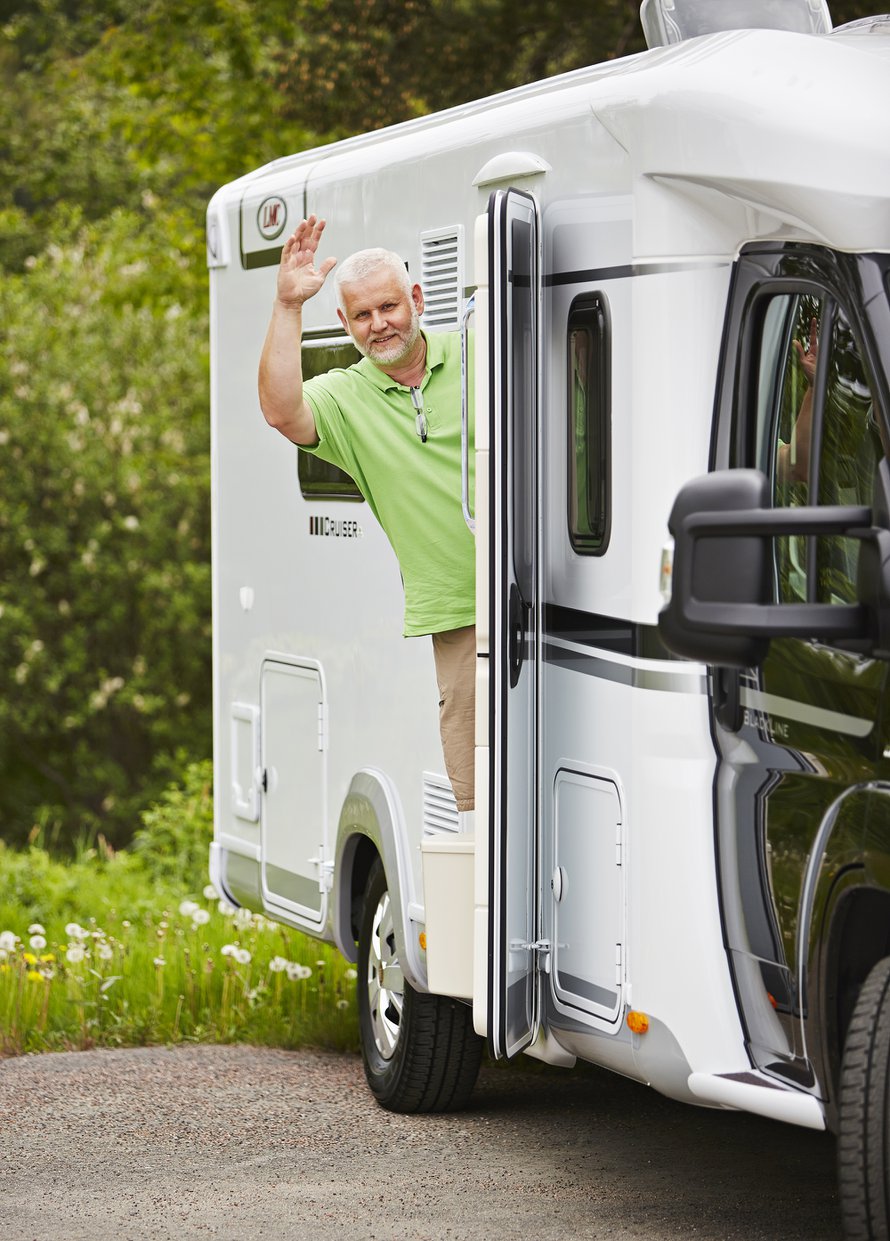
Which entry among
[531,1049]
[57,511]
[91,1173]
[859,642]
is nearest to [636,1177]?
[531,1049]

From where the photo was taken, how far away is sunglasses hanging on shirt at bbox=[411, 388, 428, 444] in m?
5.76

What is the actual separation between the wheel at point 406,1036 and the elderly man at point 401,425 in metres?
0.81

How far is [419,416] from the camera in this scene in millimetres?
5773

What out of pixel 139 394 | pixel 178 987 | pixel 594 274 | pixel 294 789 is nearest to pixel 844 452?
pixel 594 274

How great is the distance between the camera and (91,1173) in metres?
5.72

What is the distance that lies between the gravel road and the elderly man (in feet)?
3.52

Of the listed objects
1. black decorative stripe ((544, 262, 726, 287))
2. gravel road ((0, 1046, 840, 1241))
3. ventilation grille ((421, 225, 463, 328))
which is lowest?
gravel road ((0, 1046, 840, 1241))

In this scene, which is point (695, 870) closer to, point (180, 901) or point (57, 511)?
point (180, 901)

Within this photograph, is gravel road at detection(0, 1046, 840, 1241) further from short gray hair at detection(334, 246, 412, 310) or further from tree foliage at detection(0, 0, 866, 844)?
tree foliage at detection(0, 0, 866, 844)

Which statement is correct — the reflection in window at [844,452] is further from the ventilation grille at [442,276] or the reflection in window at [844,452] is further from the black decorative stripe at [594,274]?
the ventilation grille at [442,276]

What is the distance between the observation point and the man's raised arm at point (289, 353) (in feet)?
18.6

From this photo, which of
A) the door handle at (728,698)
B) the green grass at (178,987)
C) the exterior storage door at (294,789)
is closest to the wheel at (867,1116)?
the door handle at (728,698)

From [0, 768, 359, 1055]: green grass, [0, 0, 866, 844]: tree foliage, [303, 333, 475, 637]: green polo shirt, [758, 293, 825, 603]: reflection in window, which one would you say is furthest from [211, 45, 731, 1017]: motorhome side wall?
[0, 0, 866, 844]: tree foliage

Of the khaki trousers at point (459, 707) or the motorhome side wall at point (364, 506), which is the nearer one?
the motorhome side wall at point (364, 506)
